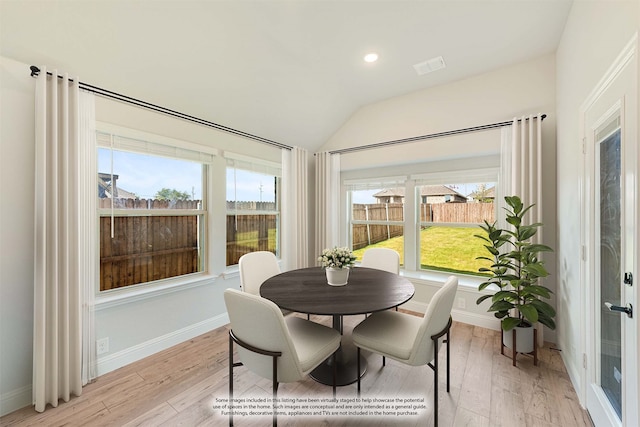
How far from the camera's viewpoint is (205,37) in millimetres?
2119

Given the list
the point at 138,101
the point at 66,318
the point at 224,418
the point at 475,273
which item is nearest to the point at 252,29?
the point at 138,101

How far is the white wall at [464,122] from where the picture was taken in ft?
8.59

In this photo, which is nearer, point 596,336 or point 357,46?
point 596,336

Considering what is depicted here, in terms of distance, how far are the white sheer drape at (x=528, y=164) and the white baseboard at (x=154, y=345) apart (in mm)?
3487

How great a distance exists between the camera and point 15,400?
5.78ft

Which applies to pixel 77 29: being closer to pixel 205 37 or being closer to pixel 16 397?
pixel 205 37

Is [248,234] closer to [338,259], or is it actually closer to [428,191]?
[338,259]

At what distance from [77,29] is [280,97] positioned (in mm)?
1758

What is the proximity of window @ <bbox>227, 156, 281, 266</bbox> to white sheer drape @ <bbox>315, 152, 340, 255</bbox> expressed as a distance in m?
0.66

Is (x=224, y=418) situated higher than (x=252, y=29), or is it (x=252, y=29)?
(x=252, y=29)

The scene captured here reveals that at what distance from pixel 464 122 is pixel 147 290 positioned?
389cm

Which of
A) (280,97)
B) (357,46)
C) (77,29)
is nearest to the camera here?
(77,29)

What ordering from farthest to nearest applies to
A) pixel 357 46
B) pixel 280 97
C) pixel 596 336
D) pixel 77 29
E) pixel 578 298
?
1. pixel 280 97
2. pixel 357 46
3. pixel 578 298
4. pixel 77 29
5. pixel 596 336

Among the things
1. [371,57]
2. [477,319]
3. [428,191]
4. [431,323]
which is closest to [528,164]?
[428,191]
